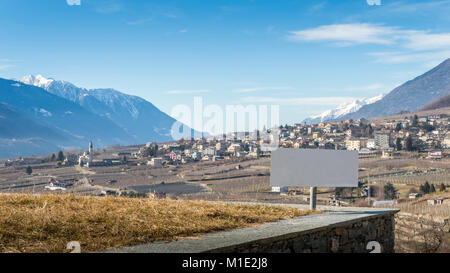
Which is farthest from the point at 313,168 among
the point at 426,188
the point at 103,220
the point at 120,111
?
the point at 120,111

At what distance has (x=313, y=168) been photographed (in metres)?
8.07

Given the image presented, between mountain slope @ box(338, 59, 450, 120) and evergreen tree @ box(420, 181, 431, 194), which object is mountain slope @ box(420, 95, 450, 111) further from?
evergreen tree @ box(420, 181, 431, 194)

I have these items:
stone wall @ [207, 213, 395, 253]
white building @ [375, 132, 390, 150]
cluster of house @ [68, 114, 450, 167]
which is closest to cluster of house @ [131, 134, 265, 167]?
cluster of house @ [68, 114, 450, 167]

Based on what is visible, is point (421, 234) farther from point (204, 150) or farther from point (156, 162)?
point (204, 150)

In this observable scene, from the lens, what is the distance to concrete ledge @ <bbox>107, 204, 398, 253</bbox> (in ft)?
Result: 14.9

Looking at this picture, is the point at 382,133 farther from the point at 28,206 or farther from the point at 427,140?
the point at 28,206

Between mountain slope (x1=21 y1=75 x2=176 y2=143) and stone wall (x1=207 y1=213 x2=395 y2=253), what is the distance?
79.7m

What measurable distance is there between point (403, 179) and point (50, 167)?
1391 inches

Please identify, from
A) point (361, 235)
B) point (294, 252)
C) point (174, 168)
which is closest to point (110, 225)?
point (294, 252)

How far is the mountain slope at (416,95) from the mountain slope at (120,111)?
54.8m

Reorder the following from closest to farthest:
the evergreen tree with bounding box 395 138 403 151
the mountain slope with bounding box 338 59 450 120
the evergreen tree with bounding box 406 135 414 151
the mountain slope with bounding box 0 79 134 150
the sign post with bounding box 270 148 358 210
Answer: the sign post with bounding box 270 148 358 210, the mountain slope with bounding box 0 79 134 150, the evergreen tree with bounding box 406 135 414 151, the evergreen tree with bounding box 395 138 403 151, the mountain slope with bounding box 338 59 450 120

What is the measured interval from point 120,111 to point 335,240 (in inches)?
3962
